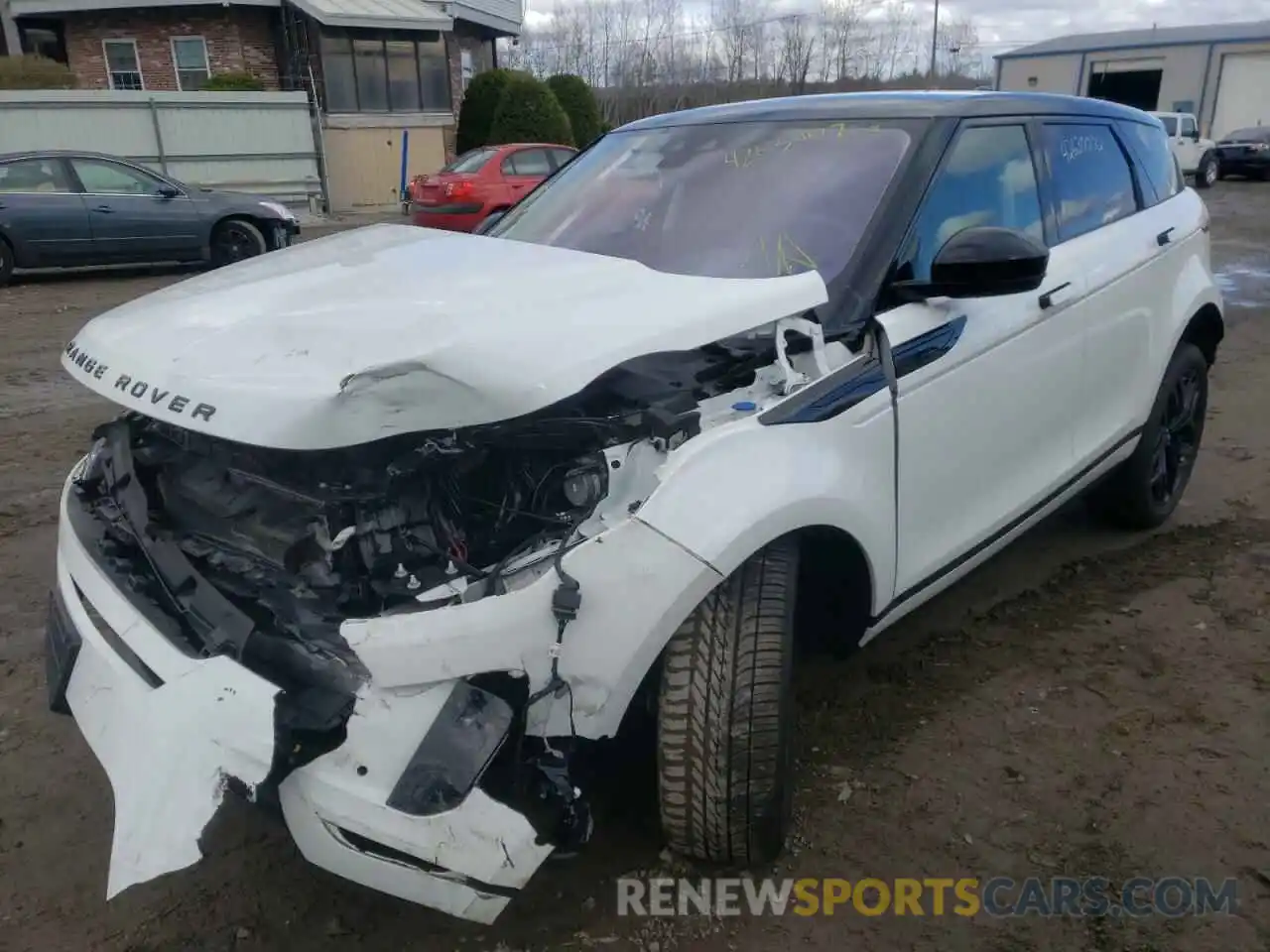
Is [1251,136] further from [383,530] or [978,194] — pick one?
[383,530]

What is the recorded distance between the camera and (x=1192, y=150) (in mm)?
24078

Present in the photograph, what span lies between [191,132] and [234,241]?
25.6 feet

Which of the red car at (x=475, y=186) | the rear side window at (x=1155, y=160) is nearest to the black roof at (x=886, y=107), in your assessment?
the rear side window at (x=1155, y=160)

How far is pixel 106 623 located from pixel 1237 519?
4.41m

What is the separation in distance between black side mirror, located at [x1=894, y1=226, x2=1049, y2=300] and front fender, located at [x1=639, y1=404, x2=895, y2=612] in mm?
378

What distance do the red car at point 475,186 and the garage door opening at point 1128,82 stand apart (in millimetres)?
31042

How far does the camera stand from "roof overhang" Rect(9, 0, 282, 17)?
21031 mm

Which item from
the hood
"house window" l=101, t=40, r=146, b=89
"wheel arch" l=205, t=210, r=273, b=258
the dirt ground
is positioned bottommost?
the dirt ground

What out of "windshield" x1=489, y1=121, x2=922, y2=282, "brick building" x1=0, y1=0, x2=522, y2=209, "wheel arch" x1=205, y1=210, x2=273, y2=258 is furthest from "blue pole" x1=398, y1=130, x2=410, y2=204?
"windshield" x1=489, y1=121, x2=922, y2=282

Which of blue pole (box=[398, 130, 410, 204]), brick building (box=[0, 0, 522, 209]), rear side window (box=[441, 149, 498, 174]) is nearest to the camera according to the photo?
rear side window (box=[441, 149, 498, 174])

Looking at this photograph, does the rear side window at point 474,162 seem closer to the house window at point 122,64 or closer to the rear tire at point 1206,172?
the house window at point 122,64

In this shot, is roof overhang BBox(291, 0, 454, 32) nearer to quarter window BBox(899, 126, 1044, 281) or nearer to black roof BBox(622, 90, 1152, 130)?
black roof BBox(622, 90, 1152, 130)

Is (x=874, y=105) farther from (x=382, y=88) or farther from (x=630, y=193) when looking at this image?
(x=382, y=88)

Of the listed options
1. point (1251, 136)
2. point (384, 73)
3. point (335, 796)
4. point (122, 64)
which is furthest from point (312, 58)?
point (335, 796)
